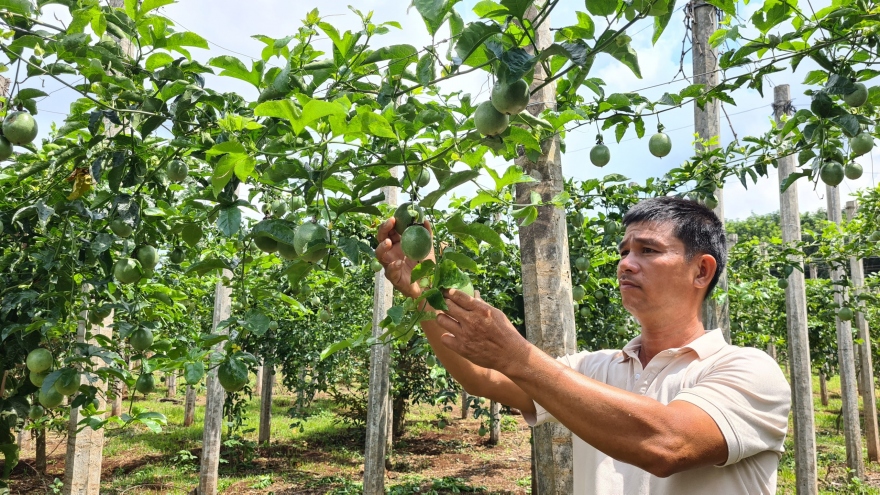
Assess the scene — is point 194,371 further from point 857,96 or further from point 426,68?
point 857,96

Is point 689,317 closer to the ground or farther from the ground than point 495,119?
closer to the ground

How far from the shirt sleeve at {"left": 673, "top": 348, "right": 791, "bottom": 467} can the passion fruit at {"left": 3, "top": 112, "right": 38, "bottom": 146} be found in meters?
1.97

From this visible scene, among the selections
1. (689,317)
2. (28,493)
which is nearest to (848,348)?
(689,317)

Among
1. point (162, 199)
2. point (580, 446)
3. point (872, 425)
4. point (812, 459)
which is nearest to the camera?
point (580, 446)

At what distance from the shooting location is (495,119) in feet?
3.69

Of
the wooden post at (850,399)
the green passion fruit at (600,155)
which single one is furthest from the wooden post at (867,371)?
the green passion fruit at (600,155)

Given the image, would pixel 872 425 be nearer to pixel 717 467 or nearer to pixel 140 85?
pixel 717 467

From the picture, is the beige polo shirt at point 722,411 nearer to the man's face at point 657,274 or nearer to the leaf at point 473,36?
the man's face at point 657,274

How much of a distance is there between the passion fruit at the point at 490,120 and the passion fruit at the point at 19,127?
4.80 ft

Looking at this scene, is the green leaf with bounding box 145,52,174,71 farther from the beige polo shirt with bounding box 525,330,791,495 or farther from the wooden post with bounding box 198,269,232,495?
the wooden post with bounding box 198,269,232,495

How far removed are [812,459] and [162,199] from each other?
6.65 metres

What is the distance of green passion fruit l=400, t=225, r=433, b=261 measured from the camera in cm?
128

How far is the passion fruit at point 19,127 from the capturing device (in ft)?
5.66

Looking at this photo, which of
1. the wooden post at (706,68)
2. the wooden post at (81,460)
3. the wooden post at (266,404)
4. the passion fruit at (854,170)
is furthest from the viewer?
the wooden post at (266,404)
